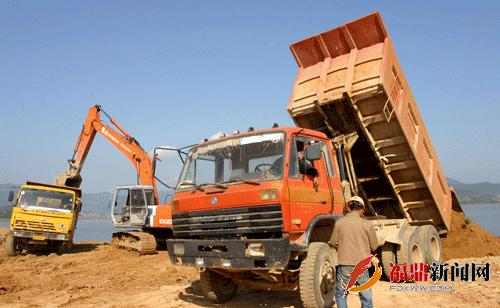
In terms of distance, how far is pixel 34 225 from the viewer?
14.6 m

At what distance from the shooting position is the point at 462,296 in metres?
6.86

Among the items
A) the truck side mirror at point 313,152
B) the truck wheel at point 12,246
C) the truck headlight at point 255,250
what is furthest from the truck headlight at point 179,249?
the truck wheel at point 12,246

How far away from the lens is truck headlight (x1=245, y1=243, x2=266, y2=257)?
552 centimetres

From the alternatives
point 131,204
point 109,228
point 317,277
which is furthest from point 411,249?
point 109,228

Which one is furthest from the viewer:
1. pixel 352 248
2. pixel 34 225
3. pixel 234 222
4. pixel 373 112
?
pixel 34 225

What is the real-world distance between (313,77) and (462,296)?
464cm

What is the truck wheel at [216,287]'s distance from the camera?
22.8ft

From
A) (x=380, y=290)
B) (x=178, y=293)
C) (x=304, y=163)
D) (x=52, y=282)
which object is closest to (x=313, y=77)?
(x=304, y=163)

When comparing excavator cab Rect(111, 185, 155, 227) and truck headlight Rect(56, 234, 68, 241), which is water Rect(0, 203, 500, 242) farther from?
truck headlight Rect(56, 234, 68, 241)

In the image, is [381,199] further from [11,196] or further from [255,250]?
[11,196]

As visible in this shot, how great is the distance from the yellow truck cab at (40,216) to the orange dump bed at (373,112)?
1027 cm

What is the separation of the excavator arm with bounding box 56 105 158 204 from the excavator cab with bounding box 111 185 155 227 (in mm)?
713

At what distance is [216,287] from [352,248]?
9.39 ft

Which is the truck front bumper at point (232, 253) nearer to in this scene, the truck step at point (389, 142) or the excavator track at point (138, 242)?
the truck step at point (389, 142)
